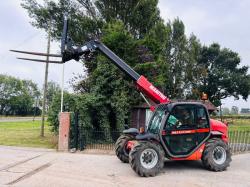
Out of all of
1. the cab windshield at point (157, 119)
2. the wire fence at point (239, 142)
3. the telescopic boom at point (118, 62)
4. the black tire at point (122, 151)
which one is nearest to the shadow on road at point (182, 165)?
the cab windshield at point (157, 119)

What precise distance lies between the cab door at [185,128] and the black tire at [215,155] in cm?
33

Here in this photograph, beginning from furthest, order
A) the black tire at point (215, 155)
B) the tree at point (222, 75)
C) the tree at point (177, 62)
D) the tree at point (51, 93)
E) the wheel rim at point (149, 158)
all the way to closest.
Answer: the tree at point (222, 75) < the tree at point (177, 62) < the tree at point (51, 93) < the black tire at point (215, 155) < the wheel rim at point (149, 158)

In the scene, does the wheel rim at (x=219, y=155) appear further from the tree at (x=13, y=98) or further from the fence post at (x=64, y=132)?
the tree at (x=13, y=98)

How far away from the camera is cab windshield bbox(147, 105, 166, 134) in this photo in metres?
9.66

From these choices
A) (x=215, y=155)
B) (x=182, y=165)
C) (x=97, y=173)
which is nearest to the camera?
(x=97, y=173)

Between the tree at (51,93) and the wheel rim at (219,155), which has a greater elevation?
the tree at (51,93)

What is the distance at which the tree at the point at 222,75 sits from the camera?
155 ft

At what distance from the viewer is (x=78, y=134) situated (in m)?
13.9

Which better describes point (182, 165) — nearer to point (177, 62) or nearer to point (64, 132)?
point (64, 132)

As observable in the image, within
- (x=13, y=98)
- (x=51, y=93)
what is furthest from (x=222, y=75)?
(x=13, y=98)

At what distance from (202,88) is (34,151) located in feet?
116

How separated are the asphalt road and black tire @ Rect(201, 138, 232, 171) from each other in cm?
22

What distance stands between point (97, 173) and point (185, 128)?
299 centimetres

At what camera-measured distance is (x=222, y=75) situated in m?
47.2
